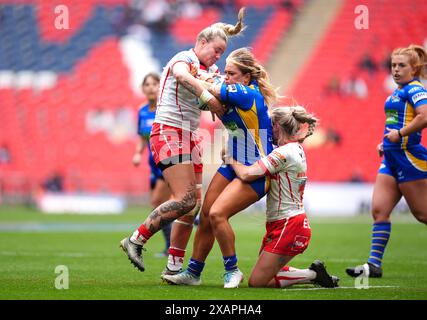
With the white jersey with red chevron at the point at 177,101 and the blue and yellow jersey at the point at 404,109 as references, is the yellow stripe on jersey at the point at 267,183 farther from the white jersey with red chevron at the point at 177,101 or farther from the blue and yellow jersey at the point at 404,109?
the blue and yellow jersey at the point at 404,109

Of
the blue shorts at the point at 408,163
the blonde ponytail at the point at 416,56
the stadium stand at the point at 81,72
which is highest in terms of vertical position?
the stadium stand at the point at 81,72

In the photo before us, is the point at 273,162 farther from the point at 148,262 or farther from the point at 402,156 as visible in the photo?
the point at 148,262

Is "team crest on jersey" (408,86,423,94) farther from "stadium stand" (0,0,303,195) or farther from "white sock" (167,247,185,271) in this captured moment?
"stadium stand" (0,0,303,195)

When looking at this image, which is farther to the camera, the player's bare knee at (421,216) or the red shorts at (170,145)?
the player's bare knee at (421,216)

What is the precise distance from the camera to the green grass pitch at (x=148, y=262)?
259 inches

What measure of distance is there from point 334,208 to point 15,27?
1363 centimetres

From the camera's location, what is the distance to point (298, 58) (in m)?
27.6

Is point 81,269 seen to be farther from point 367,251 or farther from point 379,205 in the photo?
point 367,251

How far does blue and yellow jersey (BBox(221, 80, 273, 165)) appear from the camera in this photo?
702 centimetres

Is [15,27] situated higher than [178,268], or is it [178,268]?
[15,27]

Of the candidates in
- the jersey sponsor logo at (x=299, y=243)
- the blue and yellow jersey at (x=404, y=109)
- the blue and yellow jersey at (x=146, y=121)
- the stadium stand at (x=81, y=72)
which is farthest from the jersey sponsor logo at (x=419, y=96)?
the stadium stand at (x=81, y=72)

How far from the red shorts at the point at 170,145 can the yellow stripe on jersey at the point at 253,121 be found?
71 cm

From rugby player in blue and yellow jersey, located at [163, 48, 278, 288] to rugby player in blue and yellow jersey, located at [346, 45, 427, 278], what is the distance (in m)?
1.93

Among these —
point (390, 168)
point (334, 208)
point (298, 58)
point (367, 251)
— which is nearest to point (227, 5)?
point (298, 58)
